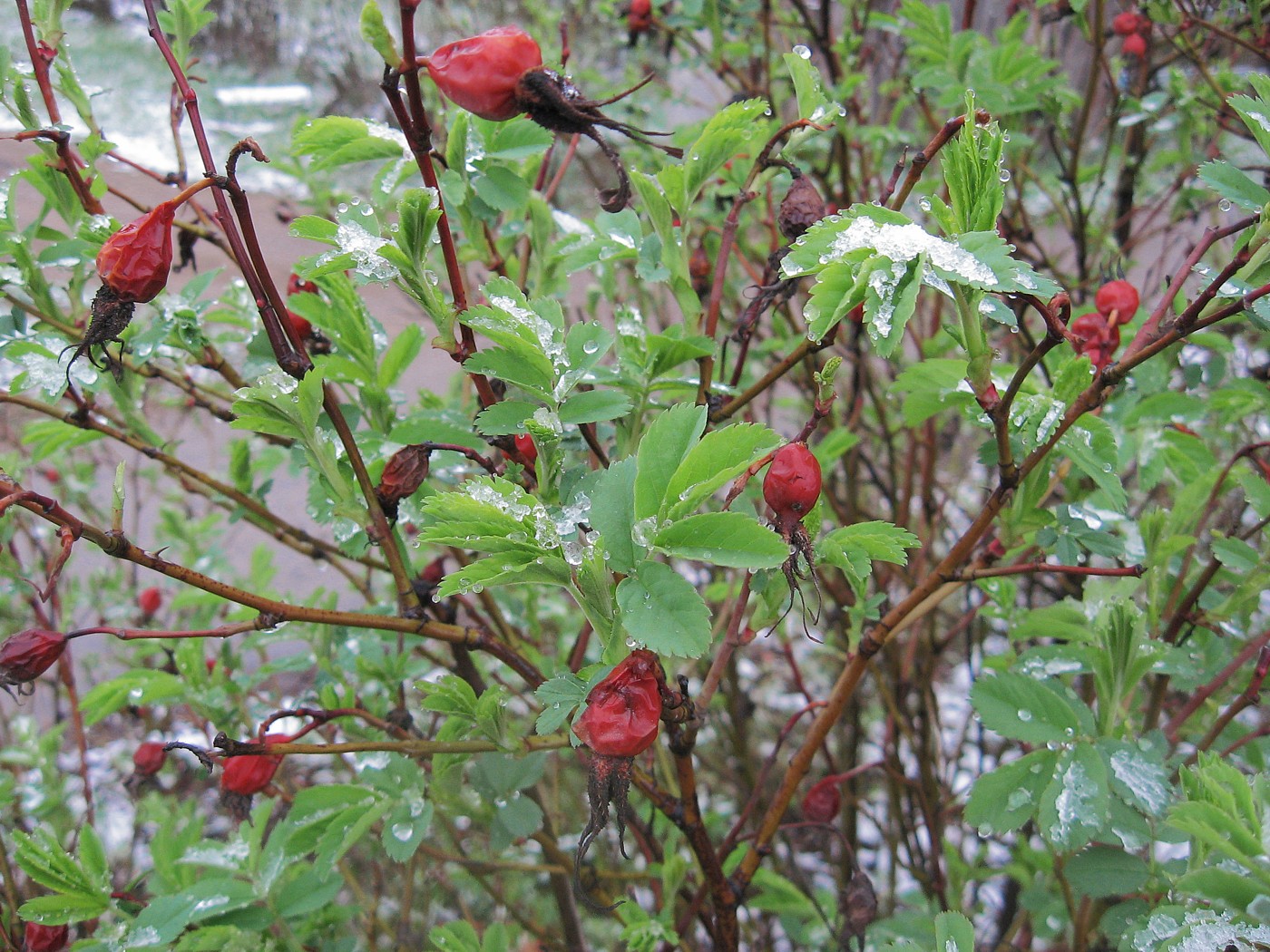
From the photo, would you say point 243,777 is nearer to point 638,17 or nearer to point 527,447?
point 527,447

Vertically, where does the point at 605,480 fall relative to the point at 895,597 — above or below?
above

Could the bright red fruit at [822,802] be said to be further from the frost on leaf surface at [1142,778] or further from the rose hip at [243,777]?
the rose hip at [243,777]

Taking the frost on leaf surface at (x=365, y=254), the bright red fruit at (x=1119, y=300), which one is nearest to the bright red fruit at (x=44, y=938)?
the frost on leaf surface at (x=365, y=254)

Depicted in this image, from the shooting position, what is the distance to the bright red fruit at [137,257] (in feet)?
2.16

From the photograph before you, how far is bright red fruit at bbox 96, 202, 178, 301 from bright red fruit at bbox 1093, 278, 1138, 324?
89 cm

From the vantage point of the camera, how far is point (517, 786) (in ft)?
2.92

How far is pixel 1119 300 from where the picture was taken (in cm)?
92

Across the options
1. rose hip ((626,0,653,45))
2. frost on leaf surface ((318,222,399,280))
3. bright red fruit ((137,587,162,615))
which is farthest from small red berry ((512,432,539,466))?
bright red fruit ((137,587,162,615))

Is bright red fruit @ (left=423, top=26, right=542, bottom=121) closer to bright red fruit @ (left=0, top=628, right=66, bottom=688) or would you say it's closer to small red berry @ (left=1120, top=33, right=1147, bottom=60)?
bright red fruit @ (left=0, top=628, right=66, bottom=688)

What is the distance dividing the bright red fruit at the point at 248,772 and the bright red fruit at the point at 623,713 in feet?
1.56

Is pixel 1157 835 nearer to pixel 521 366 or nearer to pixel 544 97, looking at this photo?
pixel 521 366

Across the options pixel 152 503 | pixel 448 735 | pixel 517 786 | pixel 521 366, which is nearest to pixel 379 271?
pixel 521 366

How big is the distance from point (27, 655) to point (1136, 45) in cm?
183

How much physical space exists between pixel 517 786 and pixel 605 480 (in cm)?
45
